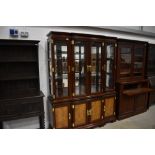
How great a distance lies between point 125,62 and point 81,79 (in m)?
1.38

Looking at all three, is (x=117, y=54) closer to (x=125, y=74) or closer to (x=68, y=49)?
(x=125, y=74)

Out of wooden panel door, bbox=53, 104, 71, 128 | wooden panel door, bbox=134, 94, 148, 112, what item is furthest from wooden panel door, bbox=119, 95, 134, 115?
wooden panel door, bbox=53, 104, 71, 128

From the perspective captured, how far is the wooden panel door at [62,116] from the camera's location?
8.13ft

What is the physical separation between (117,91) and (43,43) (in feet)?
6.58

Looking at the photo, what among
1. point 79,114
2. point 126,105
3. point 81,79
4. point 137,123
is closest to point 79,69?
point 81,79

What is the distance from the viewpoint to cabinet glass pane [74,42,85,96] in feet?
8.56

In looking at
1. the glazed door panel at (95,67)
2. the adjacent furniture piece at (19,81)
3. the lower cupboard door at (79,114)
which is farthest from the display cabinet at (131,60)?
the adjacent furniture piece at (19,81)

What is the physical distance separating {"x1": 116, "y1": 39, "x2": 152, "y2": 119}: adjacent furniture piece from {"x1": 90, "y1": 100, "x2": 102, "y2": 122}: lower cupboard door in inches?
23.2

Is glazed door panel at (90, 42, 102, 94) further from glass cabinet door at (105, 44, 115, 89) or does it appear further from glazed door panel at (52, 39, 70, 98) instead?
glazed door panel at (52, 39, 70, 98)

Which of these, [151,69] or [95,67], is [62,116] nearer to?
[95,67]

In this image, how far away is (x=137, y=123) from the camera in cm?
311

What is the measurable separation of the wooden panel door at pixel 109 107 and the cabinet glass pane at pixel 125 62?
724 millimetres

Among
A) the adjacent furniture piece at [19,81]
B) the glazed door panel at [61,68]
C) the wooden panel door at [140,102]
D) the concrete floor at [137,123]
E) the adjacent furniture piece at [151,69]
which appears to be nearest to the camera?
the adjacent furniture piece at [19,81]

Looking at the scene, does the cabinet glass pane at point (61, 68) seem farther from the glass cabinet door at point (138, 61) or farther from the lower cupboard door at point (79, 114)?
the glass cabinet door at point (138, 61)
